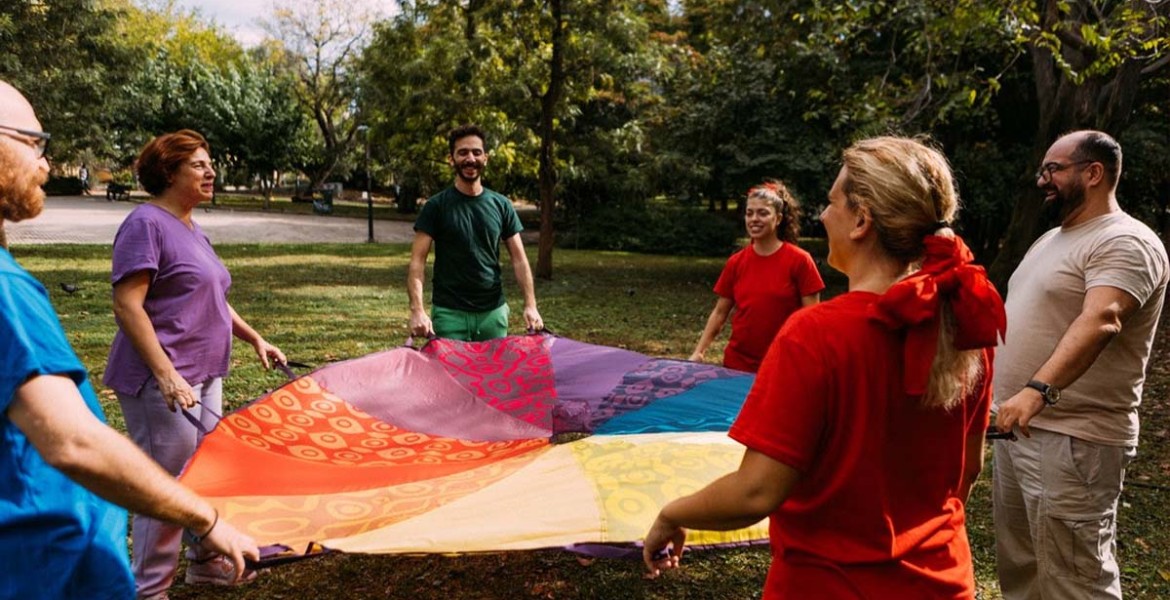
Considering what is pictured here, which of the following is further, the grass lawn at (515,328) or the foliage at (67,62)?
the foliage at (67,62)

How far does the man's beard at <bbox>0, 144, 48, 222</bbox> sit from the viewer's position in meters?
1.61

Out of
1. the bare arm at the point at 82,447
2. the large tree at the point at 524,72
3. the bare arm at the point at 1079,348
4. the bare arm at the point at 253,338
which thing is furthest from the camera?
the large tree at the point at 524,72

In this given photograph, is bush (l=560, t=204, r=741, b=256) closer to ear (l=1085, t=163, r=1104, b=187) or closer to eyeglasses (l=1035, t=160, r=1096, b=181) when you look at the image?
eyeglasses (l=1035, t=160, r=1096, b=181)

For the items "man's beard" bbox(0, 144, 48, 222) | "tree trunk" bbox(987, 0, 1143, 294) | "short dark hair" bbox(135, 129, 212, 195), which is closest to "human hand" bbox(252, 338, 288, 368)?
"short dark hair" bbox(135, 129, 212, 195)

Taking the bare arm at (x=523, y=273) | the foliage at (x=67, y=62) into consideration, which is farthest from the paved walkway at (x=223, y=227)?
the bare arm at (x=523, y=273)

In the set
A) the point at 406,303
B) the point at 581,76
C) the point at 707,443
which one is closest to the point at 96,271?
the point at 406,303

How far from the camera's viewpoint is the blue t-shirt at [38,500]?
1.49 metres

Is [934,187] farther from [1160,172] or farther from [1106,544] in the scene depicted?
[1160,172]

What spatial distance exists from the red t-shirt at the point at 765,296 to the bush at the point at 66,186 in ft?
153

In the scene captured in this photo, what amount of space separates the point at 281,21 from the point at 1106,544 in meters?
52.4

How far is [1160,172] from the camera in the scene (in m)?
14.2

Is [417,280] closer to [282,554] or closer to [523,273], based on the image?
[523,273]

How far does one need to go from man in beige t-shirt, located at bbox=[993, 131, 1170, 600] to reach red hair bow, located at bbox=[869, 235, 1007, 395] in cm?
138

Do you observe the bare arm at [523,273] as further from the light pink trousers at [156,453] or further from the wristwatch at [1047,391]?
the wristwatch at [1047,391]
